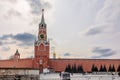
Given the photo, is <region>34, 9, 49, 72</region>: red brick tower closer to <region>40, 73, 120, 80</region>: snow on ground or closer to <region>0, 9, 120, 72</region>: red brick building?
<region>0, 9, 120, 72</region>: red brick building

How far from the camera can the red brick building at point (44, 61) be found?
253 feet

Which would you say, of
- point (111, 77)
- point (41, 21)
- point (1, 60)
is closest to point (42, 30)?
point (41, 21)

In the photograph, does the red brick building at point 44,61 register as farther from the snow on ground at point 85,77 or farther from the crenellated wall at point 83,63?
the snow on ground at point 85,77

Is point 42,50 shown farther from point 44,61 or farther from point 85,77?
point 85,77

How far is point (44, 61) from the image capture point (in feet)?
252

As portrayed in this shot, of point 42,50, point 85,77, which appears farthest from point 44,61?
point 85,77

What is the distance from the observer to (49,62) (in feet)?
260

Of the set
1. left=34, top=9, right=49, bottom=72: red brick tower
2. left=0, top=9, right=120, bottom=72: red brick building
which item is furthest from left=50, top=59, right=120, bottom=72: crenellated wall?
left=34, top=9, right=49, bottom=72: red brick tower

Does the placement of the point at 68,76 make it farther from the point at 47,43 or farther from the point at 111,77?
the point at 47,43

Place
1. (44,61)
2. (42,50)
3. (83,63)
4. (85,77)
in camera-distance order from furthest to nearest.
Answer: (83,63)
(42,50)
(44,61)
(85,77)

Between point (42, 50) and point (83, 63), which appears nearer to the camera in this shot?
point (42, 50)

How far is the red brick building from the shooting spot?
77.1 metres

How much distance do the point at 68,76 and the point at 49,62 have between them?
21248mm

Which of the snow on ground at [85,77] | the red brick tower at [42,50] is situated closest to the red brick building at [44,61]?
the red brick tower at [42,50]
